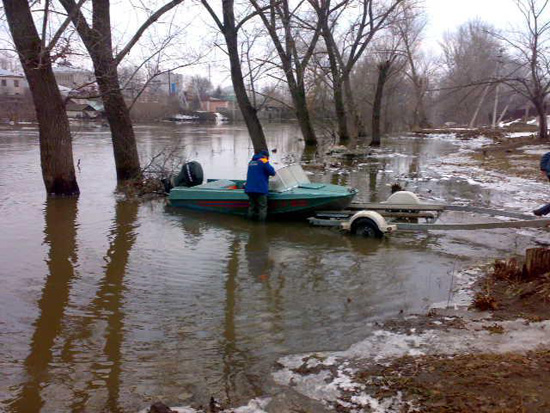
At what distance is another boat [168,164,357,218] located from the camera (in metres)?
10.8

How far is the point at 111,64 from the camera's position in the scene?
14.3 metres

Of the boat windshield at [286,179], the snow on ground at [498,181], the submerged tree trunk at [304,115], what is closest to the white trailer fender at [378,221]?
the boat windshield at [286,179]

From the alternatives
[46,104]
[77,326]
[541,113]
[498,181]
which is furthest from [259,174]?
[541,113]

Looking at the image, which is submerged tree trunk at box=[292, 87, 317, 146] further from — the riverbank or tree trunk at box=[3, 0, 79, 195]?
the riverbank

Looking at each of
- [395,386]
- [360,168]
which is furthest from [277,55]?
[395,386]

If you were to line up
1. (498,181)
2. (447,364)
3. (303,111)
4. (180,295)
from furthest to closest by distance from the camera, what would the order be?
(303,111) < (498,181) < (180,295) < (447,364)

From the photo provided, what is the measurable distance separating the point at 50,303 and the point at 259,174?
509 cm

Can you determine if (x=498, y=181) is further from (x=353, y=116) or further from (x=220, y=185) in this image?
(x=353, y=116)

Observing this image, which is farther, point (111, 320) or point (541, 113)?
point (541, 113)

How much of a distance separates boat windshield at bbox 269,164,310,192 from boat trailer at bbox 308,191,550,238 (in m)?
1.03

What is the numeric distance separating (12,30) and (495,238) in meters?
11.9

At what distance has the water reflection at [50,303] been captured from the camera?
14.8 feet

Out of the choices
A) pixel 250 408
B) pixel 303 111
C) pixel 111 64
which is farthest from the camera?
pixel 303 111

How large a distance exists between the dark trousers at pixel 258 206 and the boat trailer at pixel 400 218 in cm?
107
